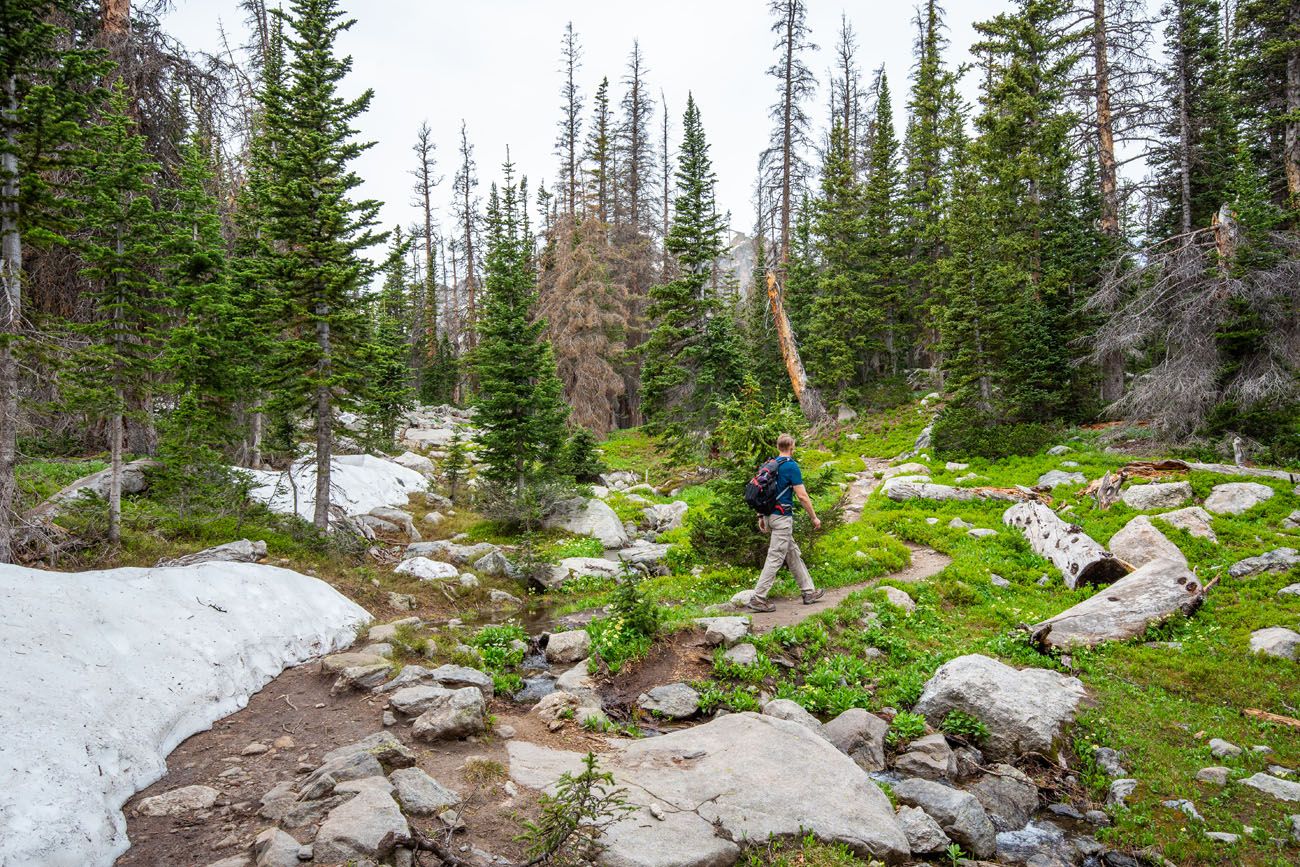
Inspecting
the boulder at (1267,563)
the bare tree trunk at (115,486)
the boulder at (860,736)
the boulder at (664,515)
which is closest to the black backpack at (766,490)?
the boulder at (860,736)

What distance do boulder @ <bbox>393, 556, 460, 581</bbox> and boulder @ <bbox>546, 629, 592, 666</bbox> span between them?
447cm

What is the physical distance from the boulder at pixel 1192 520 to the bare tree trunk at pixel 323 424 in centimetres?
1614

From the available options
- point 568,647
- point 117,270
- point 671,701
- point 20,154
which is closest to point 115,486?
point 117,270

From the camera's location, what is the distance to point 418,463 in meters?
24.0

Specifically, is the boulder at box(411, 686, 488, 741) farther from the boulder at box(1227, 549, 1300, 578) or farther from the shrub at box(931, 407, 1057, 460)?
the shrub at box(931, 407, 1057, 460)

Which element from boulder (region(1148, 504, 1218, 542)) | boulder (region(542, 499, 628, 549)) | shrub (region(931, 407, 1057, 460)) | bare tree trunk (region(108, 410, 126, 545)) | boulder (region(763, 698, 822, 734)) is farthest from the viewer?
shrub (region(931, 407, 1057, 460))

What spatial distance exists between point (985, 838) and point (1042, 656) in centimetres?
384

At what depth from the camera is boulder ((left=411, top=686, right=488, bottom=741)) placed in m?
5.87

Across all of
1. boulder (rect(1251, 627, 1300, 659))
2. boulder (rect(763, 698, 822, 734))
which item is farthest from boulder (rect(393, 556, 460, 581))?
boulder (rect(1251, 627, 1300, 659))

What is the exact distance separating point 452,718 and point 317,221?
1046 centimetres

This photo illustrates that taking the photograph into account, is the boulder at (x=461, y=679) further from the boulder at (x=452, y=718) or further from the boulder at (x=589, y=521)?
the boulder at (x=589, y=521)

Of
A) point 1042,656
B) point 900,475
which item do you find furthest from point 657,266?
point 1042,656

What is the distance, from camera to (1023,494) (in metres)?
14.4

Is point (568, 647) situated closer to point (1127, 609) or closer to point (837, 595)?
point (837, 595)
